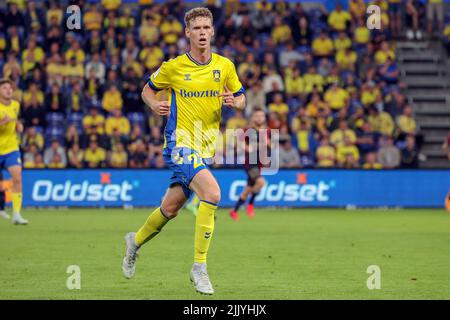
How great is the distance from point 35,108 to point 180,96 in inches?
635

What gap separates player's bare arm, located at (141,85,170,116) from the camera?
372 inches

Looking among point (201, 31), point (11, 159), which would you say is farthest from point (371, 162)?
point (201, 31)

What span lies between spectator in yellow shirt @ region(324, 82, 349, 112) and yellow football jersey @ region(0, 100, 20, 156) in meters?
11.1

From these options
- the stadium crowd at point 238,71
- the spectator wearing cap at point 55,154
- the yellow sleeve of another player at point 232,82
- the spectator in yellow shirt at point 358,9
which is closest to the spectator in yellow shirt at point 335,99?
the stadium crowd at point 238,71

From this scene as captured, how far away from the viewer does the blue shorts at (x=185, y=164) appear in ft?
30.8

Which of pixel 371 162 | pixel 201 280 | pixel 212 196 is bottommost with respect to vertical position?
pixel 201 280

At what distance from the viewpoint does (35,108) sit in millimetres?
25203

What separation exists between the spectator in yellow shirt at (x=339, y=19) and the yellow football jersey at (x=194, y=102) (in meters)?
19.4

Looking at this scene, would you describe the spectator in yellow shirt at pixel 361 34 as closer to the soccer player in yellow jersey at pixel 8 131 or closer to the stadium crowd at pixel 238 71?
the stadium crowd at pixel 238 71

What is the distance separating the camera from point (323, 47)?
28.1 meters

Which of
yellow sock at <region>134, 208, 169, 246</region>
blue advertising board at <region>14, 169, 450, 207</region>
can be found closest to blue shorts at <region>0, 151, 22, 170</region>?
blue advertising board at <region>14, 169, 450, 207</region>

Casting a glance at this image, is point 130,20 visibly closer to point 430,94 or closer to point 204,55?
point 430,94

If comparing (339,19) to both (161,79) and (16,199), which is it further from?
(161,79)

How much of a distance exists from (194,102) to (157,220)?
123 centimetres
